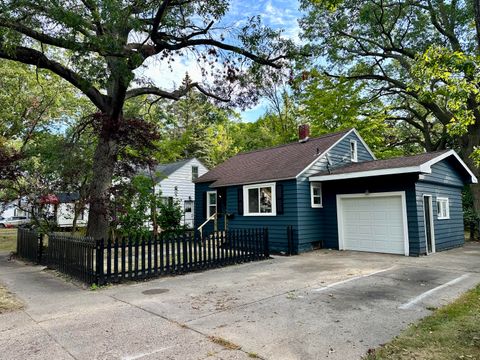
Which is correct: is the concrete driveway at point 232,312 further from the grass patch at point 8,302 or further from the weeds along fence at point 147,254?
the weeds along fence at point 147,254

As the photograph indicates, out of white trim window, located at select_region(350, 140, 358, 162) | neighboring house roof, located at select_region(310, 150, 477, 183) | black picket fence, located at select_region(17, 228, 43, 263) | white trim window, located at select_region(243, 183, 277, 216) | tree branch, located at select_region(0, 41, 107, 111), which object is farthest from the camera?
white trim window, located at select_region(350, 140, 358, 162)

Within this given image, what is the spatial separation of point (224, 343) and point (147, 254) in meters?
4.92

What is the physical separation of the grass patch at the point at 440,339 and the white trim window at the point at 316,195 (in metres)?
7.90

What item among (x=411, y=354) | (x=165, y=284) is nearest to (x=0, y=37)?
(x=165, y=284)

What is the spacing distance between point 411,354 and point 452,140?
974 inches

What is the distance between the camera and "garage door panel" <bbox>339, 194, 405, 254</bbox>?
37.5 feet

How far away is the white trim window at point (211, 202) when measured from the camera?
17125 mm

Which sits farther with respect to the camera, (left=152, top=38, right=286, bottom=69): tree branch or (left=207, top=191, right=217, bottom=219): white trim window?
(left=207, top=191, right=217, bottom=219): white trim window

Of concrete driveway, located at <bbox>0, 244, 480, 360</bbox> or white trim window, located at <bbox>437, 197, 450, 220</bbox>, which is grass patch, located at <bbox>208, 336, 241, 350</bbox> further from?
white trim window, located at <bbox>437, 197, 450, 220</bbox>

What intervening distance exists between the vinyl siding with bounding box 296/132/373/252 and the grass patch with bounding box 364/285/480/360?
23.4ft

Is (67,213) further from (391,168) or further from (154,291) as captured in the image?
(391,168)

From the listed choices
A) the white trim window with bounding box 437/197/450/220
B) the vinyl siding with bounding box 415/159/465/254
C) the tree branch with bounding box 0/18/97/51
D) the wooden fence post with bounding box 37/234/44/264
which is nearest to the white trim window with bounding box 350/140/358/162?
the vinyl siding with bounding box 415/159/465/254

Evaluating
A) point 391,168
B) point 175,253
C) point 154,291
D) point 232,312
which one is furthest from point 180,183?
point 232,312

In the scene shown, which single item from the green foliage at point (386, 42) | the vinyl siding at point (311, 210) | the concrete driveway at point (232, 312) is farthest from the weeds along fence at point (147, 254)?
the green foliage at point (386, 42)
